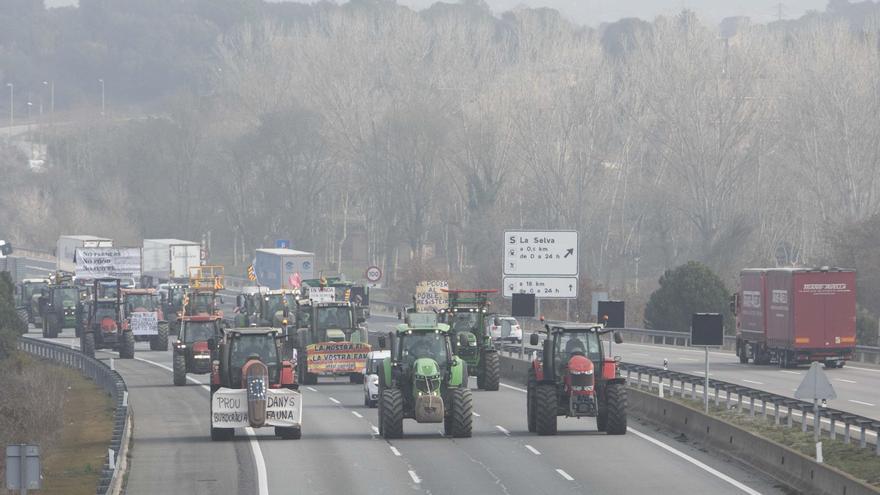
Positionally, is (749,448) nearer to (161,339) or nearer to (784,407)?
(784,407)

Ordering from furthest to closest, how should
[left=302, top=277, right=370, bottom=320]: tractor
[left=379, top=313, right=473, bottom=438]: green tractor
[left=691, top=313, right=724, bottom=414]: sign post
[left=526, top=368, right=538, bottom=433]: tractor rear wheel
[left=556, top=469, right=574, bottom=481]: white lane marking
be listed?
[left=302, top=277, right=370, bottom=320]: tractor, [left=691, top=313, right=724, bottom=414]: sign post, [left=526, top=368, right=538, bottom=433]: tractor rear wheel, [left=379, top=313, right=473, bottom=438]: green tractor, [left=556, top=469, right=574, bottom=481]: white lane marking

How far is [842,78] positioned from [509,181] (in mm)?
26724

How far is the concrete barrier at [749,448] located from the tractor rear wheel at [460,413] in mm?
5002

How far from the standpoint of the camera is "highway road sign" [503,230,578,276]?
6297cm

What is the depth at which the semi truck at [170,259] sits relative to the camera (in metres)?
106

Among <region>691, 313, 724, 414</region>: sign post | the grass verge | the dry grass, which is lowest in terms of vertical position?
the dry grass

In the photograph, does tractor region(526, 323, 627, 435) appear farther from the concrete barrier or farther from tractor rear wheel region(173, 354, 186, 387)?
tractor rear wheel region(173, 354, 186, 387)

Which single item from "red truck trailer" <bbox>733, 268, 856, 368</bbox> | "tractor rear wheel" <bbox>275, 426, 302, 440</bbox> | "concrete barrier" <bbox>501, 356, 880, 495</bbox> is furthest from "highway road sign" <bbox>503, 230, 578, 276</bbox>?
"tractor rear wheel" <bbox>275, 426, 302, 440</bbox>

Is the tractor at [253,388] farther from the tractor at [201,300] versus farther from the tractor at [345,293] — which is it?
the tractor at [201,300]

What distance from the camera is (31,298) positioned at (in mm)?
98438

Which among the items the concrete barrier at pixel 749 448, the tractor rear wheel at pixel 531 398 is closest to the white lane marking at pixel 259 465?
the tractor rear wheel at pixel 531 398

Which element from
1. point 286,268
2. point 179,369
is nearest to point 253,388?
point 179,369

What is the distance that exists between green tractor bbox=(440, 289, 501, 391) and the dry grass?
33.9 ft

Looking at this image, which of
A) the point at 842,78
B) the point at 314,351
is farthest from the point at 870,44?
the point at 314,351
